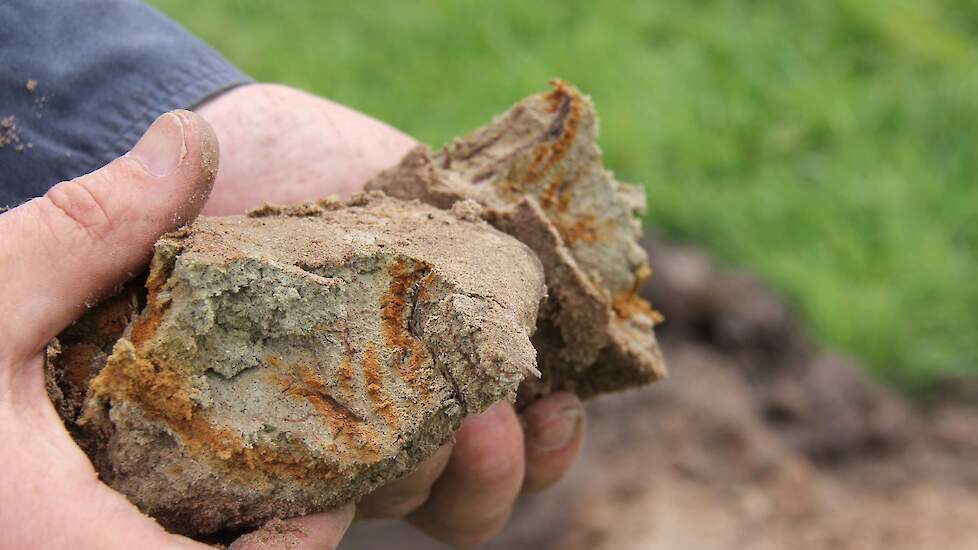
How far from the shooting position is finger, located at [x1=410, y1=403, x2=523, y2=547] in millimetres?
2207

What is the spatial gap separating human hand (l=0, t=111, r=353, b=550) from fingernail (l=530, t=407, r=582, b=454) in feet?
2.50

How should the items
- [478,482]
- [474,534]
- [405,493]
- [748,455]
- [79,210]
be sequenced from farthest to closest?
1. [748,455]
2. [474,534]
3. [478,482]
4. [405,493]
5. [79,210]

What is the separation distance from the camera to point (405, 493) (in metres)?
2.16

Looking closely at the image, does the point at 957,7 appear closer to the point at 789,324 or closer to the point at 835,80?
the point at 835,80

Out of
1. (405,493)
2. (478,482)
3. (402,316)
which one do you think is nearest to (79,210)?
(402,316)

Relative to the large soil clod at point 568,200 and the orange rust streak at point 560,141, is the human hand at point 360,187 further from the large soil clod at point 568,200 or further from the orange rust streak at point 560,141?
the orange rust streak at point 560,141

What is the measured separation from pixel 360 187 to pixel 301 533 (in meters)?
0.96

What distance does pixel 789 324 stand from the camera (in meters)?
3.73

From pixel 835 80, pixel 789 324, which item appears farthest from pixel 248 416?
pixel 835 80

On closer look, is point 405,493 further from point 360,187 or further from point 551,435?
point 360,187

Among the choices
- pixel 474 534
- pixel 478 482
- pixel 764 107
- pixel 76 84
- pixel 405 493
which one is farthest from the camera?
pixel 764 107

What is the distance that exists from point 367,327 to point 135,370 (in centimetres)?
36

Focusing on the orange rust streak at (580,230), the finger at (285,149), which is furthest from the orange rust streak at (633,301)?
the finger at (285,149)

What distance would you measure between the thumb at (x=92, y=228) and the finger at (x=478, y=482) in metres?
0.85
